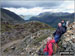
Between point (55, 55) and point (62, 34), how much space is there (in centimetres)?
275

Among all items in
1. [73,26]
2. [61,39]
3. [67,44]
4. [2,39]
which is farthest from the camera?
[2,39]

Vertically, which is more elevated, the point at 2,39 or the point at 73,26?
the point at 73,26

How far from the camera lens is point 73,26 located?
603 inches

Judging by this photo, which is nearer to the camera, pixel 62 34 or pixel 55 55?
pixel 55 55

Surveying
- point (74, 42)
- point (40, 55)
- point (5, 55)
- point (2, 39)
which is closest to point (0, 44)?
point (2, 39)

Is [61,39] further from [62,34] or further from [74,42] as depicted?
[74,42]

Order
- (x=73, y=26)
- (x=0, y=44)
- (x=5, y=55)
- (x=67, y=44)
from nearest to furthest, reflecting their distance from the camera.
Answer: (x=67, y=44) → (x=73, y=26) → (x=5, y=55) → (x=0, y=44)

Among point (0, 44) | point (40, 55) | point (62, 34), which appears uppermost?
point (62, 34)

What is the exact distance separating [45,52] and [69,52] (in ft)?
8.67

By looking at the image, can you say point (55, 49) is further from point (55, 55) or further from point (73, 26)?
point (73, 26)

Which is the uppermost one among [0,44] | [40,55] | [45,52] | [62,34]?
[62,34]

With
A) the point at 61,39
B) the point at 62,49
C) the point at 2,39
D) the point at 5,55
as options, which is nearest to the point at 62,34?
the point at 61,39

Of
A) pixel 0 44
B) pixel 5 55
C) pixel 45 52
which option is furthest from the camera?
pixel 0 44

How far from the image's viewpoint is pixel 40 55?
14.0 meters
